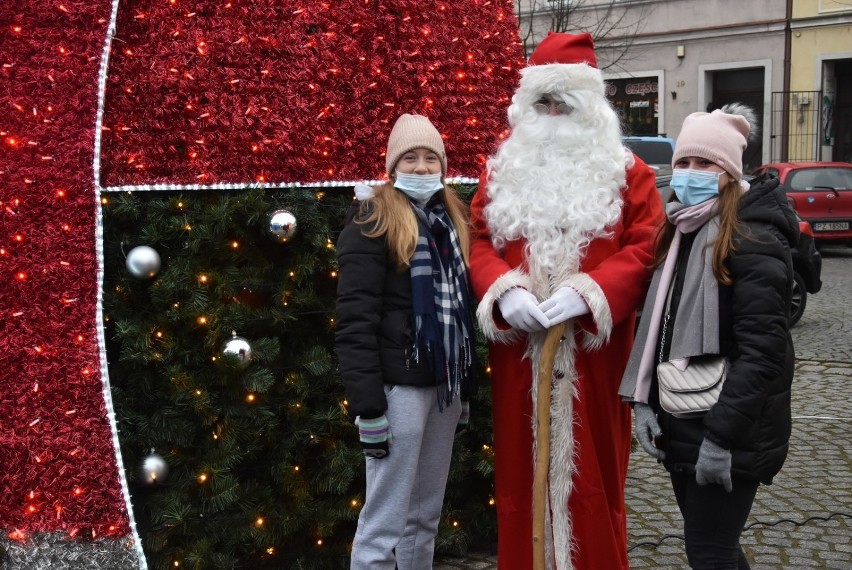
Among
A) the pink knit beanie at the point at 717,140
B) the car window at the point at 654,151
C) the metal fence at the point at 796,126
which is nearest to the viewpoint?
the pink knit beanie at the point at 717,140

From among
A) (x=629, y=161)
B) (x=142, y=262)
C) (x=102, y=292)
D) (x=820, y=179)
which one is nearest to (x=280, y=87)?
(x=142, y=262)

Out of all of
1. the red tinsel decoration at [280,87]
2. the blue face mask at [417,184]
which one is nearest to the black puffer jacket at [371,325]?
the blue face mask at [417,184]

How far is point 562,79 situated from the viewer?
3.57 m

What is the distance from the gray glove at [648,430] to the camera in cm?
314

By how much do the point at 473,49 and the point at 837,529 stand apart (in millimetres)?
3056

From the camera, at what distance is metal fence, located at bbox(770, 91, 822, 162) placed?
22703 millimetres

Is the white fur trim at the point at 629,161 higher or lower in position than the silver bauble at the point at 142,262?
higher

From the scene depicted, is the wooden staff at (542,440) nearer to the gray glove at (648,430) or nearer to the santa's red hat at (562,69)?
the gray glove at (648,430)

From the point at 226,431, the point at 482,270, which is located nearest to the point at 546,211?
the point at 482,270

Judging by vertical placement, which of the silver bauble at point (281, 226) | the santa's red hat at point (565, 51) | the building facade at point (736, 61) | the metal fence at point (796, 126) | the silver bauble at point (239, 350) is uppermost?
the building facade at point (736, 61)

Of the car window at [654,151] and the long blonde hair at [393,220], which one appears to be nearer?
the long blonde hair at [393,220]

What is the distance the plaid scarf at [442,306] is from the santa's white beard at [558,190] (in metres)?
0.23

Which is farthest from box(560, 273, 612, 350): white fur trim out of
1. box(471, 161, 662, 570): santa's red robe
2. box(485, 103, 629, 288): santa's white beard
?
box(485, 103, 629, 288): santa's white beard

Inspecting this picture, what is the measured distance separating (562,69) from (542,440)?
1.40m
